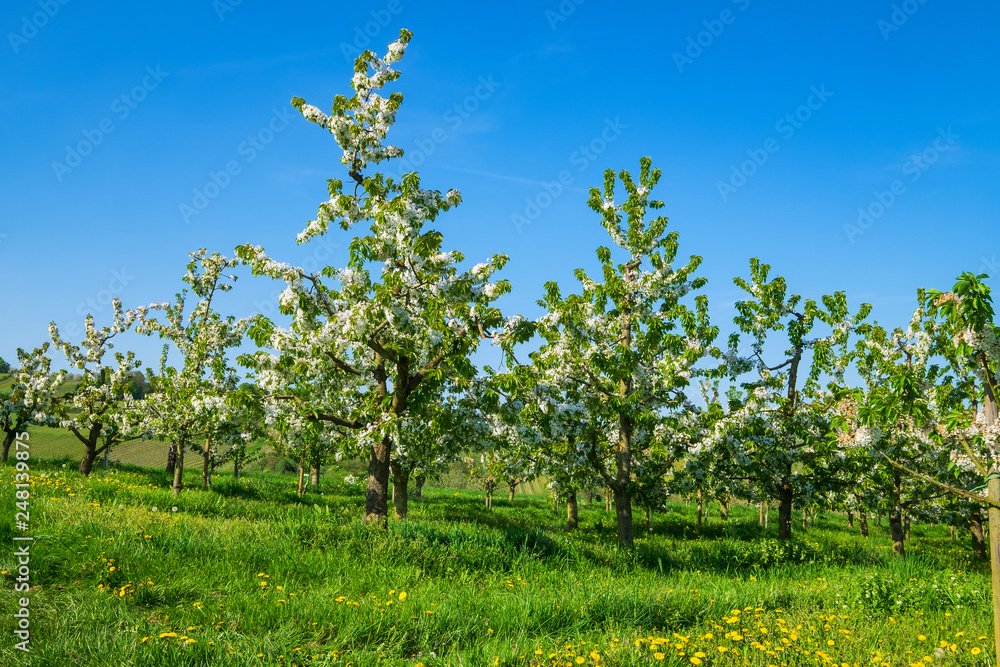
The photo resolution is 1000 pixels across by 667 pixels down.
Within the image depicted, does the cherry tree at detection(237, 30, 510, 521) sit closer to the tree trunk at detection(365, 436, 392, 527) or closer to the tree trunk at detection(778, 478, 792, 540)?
the tree trunk at detection(365, 436, 392, 527)

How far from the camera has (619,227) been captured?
15961 millimetres

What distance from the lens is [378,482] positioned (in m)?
11.8

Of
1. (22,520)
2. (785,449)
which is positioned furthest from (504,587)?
(785,449)

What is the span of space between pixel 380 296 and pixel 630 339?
24.9ft

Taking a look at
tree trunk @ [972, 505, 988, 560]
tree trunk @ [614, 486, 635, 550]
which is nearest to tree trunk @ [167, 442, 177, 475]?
tree trunk @ [614, 486, 635, 550]

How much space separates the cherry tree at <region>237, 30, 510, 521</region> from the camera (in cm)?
1027

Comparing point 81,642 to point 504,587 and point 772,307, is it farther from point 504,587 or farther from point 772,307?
point 772,307

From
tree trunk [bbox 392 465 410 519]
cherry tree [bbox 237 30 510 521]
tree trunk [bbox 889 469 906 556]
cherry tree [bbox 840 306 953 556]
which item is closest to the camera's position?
cherry tree [bbox 237 30 510 521]

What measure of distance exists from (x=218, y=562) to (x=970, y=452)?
30.4 feet

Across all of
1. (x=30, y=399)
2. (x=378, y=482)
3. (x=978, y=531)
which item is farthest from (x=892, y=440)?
(x=30, y=399)

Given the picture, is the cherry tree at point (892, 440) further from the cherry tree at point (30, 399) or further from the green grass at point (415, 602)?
the cherry tree at point (30, 399)

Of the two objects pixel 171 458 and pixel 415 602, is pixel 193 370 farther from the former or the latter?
pixel 415 602

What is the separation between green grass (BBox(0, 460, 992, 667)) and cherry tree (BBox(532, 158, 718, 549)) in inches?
167

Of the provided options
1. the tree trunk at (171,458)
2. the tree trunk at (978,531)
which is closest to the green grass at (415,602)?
the tree trunk at (171,458)
